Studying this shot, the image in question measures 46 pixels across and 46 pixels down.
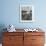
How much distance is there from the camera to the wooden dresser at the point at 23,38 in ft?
11.7

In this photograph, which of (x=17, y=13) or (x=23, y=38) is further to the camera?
(x=17, y=13)

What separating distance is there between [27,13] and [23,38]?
93cm

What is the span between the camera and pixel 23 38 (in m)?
3.58

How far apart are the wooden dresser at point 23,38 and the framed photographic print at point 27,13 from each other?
0.66 metres

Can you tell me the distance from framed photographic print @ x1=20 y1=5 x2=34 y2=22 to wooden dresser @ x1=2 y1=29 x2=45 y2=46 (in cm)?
66

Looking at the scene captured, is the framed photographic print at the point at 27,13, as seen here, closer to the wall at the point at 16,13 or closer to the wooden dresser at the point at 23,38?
the wall at the point at 16,13

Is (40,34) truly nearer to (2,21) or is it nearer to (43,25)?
(43,25)

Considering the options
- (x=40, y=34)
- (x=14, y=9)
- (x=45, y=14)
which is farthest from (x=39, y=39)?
(x=14, y=9)

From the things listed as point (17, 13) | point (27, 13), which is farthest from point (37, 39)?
point (17, 13)

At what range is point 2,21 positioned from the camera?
409cm

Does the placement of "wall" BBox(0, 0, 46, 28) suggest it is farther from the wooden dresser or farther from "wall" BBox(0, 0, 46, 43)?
the wooden dresser

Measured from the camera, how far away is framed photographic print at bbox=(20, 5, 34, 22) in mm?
4051

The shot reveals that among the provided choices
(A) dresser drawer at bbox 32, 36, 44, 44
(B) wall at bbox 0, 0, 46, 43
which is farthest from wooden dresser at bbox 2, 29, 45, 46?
(B) wall at bbox 0, 0, 46, 43

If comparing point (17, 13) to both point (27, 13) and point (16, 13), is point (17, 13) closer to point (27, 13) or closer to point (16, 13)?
point (16, 13)
